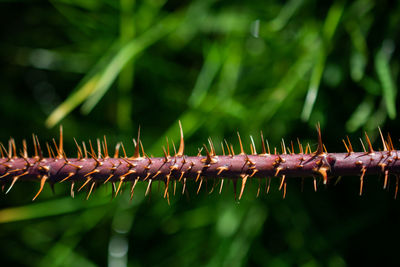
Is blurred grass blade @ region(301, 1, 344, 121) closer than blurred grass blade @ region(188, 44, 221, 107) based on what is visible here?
Yes

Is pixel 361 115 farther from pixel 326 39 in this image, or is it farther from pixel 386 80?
pixel 326 39

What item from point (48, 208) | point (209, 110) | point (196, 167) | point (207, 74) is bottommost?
point (196, 167)

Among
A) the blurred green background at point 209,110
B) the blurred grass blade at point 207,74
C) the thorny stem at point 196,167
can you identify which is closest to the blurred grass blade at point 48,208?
the blurred green background at point 209,110

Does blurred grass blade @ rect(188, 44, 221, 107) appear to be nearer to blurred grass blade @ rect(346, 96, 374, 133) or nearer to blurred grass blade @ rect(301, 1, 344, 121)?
blurred grass blade @ rect(301, 1, 344, 121)

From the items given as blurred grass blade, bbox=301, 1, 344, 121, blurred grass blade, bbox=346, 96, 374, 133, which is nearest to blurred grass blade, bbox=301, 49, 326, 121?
blurred grass blade, bbox=301, 1, 344, 121

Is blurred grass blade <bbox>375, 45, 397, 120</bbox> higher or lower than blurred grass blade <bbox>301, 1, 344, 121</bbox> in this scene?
lower

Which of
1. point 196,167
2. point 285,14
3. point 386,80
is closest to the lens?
point 196,167

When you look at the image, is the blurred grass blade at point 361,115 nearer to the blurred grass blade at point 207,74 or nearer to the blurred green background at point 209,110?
the blurred green background at point 209,110

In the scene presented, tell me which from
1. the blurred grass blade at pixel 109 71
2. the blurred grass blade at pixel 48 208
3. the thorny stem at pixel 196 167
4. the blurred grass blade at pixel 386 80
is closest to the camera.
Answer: the thorny stem at pixel 196 167

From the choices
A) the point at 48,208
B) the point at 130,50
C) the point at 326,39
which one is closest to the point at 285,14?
the point at 326,39
